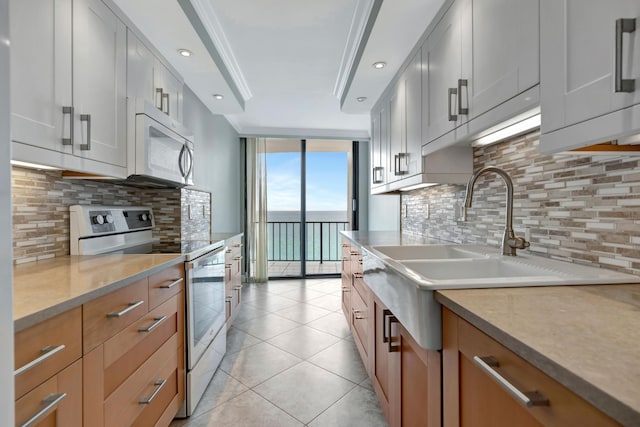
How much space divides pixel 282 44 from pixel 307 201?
9.46 feet

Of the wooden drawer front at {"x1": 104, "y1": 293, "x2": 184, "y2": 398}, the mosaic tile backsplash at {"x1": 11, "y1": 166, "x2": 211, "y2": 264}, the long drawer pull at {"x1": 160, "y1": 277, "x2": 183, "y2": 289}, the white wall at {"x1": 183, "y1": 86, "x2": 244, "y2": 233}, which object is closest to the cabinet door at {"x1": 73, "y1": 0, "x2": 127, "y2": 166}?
the mosaic tile backsplash at {"x1": 11, "y1": 166, "x2": 211, "y2": 264}

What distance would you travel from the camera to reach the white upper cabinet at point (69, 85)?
1099 mm

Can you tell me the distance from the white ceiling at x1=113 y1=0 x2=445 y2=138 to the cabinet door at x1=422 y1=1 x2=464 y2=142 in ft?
0.44

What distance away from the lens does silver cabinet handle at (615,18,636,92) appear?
2.11 ft

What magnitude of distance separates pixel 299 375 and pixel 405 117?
6.56ft

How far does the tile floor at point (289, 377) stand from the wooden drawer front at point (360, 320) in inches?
7.6

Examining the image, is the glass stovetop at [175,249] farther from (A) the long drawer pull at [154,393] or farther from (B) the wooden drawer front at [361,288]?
(B) the wooden drawer front at [361,288]

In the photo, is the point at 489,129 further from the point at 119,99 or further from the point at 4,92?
the point at 119,99

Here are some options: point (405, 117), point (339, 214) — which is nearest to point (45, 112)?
point (405, 117)

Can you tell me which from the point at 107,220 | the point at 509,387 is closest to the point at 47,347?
the point at 509,387

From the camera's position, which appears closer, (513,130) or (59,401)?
(59,401)

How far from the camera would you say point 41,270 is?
1.28 metres

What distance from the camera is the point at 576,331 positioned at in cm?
59

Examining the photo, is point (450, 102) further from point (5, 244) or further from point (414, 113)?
point (5, 244)
